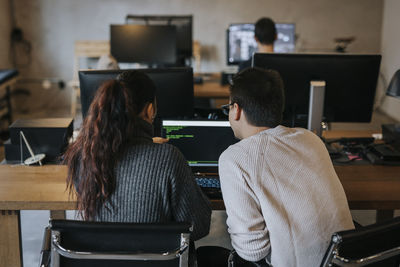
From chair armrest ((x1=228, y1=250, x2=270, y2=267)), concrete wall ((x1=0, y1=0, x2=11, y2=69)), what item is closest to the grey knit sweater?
chair armrest ((x1=228, y1=250, x2=270, y2=267))

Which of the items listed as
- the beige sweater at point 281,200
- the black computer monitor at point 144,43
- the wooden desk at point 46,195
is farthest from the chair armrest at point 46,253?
the black computer monitor at point 144,43

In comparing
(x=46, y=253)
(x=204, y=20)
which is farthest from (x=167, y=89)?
(x=204, y=20)

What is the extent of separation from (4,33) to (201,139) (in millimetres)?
4733

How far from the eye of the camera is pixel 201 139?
2139 mm

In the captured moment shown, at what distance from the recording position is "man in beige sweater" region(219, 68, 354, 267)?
1390 millimetres

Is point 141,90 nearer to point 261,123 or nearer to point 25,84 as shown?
point 261,123

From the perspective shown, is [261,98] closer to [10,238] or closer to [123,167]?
[123,167]

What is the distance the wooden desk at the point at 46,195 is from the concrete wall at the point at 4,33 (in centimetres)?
427

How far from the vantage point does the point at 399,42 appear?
5.83 m

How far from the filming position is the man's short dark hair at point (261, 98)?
5.02ft

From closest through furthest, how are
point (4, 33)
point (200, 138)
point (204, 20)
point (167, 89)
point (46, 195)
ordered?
point (46, 195)
point (200, 138)
point (167, 89)
point (4, 33)
point (204, 20)

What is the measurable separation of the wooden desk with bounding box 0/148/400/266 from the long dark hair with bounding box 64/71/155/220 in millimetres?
423

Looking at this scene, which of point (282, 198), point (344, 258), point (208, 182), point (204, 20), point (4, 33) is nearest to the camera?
point (344, 258)

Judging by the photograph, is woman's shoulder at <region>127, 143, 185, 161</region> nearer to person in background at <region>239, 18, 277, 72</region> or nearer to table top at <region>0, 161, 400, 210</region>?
table top at <region>0, 161, 400, 210</region>
